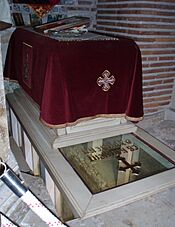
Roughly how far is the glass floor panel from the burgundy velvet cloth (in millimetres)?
236

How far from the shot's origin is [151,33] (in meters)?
2.39

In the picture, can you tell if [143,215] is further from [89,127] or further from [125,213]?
[89,127]

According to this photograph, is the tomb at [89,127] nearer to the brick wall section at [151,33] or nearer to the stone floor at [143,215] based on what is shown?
the stone floor at [143,215]

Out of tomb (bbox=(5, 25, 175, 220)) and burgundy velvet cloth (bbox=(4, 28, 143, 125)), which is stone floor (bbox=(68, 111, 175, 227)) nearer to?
tomb (bbox=(5, 25, 175, 220))

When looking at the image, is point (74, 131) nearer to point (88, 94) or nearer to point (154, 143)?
point (88, 94)

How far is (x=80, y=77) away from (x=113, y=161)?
66 cm

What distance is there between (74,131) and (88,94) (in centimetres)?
33

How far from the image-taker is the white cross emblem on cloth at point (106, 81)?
5.99 feet

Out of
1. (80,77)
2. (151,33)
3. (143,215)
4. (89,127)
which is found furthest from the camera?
(151,33)

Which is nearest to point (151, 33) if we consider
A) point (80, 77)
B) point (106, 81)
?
point (106, 81)

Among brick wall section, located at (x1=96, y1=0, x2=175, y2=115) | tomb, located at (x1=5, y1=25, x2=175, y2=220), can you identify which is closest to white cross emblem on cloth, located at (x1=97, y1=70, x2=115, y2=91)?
tomb, located at (x1=5, y1=25, x2=175, y2=220)

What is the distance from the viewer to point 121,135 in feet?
6.88

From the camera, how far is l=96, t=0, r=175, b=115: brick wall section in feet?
7.64

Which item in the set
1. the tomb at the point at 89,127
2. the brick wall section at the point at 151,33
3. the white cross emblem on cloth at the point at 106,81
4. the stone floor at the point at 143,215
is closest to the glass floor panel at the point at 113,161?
the tomb at the point at 89,127
